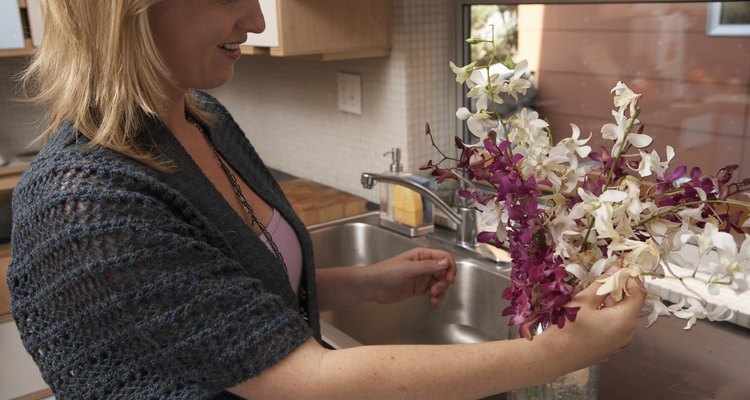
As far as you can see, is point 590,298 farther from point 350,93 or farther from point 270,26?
point 350,93

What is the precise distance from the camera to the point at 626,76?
1.46m

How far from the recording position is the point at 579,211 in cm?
72

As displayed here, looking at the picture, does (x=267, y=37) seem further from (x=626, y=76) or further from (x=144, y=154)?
(x=144, y=154)

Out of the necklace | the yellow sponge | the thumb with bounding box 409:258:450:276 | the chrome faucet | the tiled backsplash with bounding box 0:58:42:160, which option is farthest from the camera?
the tiled backsplash with bounding box 0:58:42:160

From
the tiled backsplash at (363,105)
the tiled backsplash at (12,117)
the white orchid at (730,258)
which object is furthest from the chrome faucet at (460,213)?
the tiled backsplash at (12,117)

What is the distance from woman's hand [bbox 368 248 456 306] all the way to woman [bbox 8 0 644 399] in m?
0.38

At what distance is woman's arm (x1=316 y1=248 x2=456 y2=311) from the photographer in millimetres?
1155

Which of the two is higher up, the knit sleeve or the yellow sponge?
the knit sleeve

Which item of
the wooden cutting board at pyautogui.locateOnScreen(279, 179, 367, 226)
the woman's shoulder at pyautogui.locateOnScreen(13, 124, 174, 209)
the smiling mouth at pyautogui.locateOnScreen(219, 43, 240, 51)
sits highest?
the smiling mouth at pyautogui.locateOnScreen(219, 43, 240, 51)

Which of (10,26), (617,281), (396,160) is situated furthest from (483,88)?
(10,26)

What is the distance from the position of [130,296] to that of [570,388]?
0.55 metres

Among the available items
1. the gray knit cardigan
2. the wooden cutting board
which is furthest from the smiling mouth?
the wooden cutting board

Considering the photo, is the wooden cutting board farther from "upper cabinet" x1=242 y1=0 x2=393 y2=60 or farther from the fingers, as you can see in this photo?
the fingers

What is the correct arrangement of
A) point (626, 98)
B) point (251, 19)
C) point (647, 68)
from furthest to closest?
point (647, 68) < point (251, 19) < point (626, 98)
